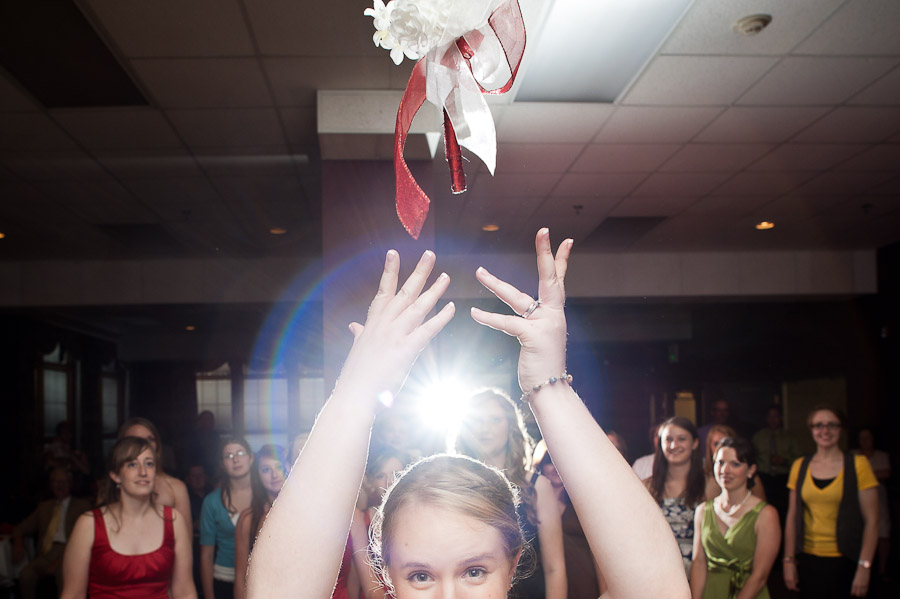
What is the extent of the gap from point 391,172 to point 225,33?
3.04 feet

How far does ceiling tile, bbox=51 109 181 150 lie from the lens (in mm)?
3303

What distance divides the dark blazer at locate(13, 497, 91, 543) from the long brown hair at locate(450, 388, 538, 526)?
9.82 ft

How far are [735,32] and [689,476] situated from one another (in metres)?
1.72

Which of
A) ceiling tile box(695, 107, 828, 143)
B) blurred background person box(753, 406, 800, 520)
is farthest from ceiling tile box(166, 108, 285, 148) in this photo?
blurred background person box(753, 406, 800, 520)

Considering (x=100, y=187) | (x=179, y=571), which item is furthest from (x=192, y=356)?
(x=179, y=571)

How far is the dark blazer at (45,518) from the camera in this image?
416 centimetres

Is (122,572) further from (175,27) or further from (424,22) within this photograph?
(424,22)

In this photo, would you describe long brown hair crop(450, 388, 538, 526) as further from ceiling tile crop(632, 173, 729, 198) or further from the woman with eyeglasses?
ceiling tile crop(632, 173, 729, 198)

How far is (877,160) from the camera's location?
411cm

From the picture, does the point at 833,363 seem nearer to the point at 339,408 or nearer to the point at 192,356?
the point at 339,408

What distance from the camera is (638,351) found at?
30.5 ft

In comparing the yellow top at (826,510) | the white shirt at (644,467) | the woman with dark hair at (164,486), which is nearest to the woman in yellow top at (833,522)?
the yellow top at (826,510)

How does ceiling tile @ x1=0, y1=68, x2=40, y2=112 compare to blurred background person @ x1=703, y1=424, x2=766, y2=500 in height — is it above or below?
above

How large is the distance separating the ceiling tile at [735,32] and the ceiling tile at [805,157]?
128cm
